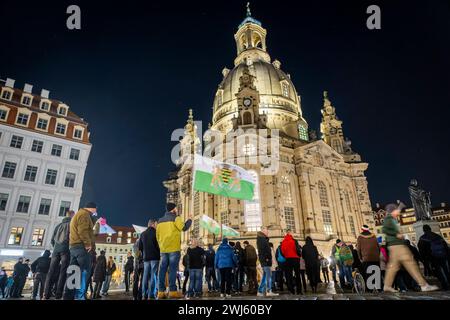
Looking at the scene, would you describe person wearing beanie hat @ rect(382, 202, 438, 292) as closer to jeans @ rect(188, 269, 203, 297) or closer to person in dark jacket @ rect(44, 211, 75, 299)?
jeans @ rect(188, 269, 203, 297)

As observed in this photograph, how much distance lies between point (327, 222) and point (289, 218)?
7386mm

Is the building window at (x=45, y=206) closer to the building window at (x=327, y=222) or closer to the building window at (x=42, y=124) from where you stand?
the building window at (x=42, y=124)

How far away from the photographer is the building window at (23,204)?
27484 millimetres

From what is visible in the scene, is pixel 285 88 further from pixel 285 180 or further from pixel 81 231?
pixel 81 231

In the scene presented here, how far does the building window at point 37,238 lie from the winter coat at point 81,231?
83.5ft

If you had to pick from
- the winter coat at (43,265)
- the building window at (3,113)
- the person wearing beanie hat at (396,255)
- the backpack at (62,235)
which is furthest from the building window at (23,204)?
the person wearing beanie hat at (396,255)

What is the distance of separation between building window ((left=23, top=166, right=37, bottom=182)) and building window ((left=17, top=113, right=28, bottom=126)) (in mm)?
5177

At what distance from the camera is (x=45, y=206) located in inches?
1130

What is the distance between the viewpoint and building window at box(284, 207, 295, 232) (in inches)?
1469

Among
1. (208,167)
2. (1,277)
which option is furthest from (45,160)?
(208,167)
